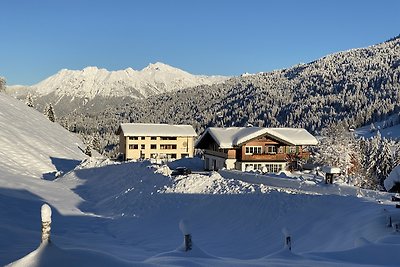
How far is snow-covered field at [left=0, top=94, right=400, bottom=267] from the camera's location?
11094 millimetres

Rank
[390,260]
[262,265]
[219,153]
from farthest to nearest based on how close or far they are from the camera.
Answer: [219,153] → [390,260] → [262,265]

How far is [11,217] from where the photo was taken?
19984 millimetres

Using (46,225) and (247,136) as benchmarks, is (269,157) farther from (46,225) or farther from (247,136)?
(46,225)

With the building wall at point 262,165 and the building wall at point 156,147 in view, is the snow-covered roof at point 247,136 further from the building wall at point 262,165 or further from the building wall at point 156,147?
the building wall at point 156,147

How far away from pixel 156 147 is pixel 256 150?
31377mm

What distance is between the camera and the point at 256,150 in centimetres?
4788

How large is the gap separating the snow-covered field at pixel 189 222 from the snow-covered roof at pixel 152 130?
1412 inches

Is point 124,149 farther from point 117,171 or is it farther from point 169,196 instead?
point 169,196

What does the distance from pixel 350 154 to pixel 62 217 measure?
37602 mm

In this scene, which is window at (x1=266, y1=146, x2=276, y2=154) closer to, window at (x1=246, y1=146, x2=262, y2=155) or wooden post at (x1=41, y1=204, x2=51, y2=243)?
window at (x1=246, y1=146, x2=262, y2=155)

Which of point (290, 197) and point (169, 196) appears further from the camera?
point (169, 196)

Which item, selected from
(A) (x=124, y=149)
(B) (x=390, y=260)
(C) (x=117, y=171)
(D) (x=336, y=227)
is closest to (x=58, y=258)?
(B) (x=390, y=260)

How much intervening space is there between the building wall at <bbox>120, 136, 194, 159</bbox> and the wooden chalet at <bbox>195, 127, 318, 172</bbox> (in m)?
25.9

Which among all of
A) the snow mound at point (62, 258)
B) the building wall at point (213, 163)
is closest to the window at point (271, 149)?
the building wall at point (213, 163)
